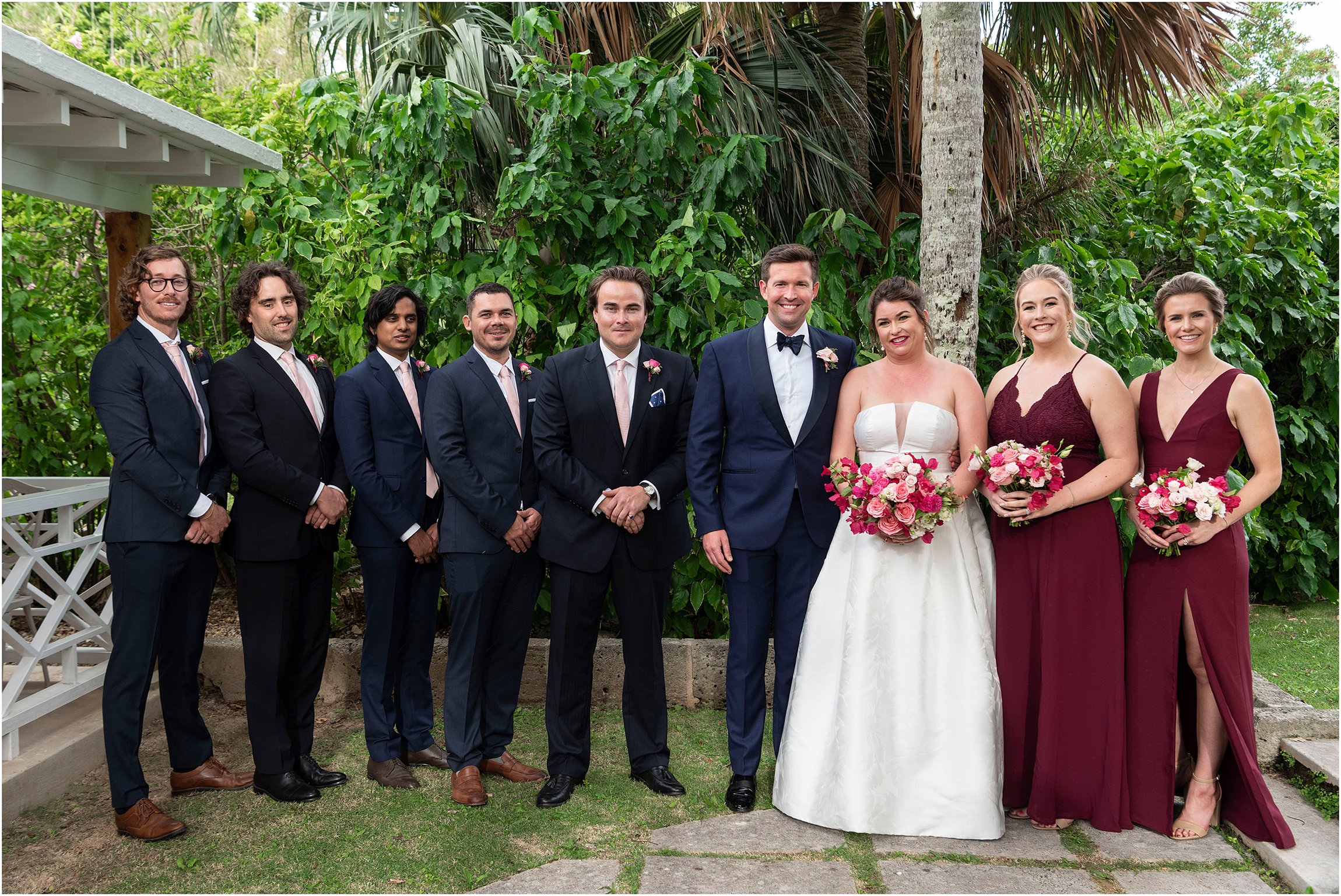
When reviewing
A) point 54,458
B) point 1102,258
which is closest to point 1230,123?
point 1102,258

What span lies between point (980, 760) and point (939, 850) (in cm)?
36

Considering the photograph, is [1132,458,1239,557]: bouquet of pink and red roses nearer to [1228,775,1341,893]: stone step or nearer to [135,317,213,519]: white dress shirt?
[1228,775,1341,893]: stone step

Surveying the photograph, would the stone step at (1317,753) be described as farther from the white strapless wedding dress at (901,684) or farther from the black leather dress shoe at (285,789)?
the black leather dress shoe at (285,789)

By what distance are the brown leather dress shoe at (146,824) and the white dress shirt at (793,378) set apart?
2856 mm

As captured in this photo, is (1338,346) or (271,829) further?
(1338,346)

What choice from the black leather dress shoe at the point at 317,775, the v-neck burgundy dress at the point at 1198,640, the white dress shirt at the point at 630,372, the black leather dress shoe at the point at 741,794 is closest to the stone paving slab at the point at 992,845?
the v-neck burgundy dress at the point at 1198,640

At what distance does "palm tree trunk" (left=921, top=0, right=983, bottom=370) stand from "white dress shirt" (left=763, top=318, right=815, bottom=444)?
1.01 meters

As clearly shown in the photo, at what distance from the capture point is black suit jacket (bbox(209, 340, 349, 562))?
3.85 m

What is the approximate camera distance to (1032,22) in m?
6.24

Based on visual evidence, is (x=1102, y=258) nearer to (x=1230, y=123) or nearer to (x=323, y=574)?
(x=1230, y=123)

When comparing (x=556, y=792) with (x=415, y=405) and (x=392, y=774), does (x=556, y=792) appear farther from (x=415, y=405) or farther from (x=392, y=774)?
(x=415, y=405)

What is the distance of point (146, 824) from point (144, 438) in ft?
4.84

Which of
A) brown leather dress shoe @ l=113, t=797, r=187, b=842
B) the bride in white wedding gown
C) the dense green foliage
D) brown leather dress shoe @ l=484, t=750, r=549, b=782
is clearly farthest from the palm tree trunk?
brown leather dress shoe @ l=113, t=797, r=187, b=842

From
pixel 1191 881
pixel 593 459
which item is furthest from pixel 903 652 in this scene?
pixel 593 459
